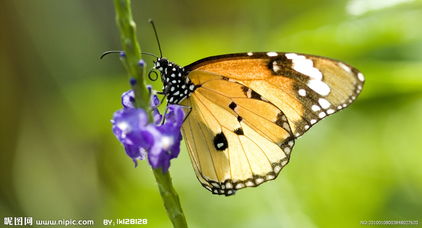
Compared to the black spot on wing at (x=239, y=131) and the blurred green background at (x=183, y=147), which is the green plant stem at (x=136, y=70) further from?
the blurred green background at (x=183, y=147)

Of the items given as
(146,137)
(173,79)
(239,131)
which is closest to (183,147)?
(239,131)

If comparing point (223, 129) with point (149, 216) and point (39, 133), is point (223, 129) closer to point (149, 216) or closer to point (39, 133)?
point (149, 216)

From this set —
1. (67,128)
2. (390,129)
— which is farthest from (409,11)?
(67,128)

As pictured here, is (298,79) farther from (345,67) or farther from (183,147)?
(183,147)

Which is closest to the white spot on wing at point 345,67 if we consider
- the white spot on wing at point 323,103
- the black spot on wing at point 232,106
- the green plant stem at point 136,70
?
the white spot on wing at point 323,103

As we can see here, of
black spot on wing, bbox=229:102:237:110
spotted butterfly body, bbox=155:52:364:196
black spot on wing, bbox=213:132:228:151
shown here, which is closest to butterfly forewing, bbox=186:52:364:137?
spotted butterfly body, bbox=155:52:364:196
